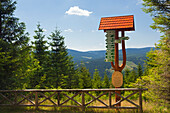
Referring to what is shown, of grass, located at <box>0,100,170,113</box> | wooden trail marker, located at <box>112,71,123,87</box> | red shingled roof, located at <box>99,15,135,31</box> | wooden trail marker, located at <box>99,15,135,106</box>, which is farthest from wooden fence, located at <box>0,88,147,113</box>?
Result: red shingled roof, located at <box>99,15,135,31</box>

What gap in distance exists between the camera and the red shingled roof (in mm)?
9211

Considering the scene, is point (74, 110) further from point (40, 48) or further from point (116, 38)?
point (40, 48)

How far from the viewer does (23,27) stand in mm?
13164

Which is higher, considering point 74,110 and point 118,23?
point 118,23

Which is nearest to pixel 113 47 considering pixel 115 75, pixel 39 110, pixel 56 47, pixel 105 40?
pixel 105 40

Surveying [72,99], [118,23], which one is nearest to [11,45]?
[72,99]

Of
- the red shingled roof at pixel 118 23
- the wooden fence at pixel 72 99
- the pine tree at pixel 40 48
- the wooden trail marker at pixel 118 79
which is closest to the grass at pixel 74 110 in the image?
the wooden fence at pixel 72 99

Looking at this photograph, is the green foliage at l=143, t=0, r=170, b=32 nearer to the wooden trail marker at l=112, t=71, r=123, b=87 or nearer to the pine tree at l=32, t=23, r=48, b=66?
Answer: the wooden trail marker at l=112, t=71, r=123, b=87

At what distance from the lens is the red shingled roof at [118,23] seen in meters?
9.21

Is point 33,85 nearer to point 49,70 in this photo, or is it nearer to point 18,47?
point 49,70

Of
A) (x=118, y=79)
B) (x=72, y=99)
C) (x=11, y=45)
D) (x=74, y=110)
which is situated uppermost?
(x=11, y=45)

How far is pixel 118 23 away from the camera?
945cm

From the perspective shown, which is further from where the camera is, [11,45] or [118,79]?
[11,45]

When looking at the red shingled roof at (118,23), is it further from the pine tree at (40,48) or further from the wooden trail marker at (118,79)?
the pine tree at (40,48)
